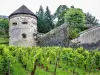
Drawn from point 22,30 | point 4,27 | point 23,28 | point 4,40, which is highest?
point 4,27

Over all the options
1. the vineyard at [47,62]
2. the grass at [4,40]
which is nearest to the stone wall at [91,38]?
the vineyard at [47,62]

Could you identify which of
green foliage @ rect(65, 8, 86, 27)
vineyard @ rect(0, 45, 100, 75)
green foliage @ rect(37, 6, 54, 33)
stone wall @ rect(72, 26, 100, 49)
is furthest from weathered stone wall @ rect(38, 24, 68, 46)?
green foliage @ rect(37, 6, 54, 33)

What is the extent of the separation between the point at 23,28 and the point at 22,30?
1.01 feet

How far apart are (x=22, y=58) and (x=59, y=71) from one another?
89.7 inches

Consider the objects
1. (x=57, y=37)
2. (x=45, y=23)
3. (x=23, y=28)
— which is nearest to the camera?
(x=57, y=37)

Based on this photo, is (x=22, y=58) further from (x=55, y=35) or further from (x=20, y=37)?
(x=20, y=37)

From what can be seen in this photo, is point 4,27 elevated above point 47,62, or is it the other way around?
point 4,27

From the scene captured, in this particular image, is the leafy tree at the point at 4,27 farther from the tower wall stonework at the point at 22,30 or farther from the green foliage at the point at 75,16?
the green foliage at the point at 75,16

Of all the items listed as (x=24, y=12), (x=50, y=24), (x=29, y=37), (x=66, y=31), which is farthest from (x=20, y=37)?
(x=50, y=24)

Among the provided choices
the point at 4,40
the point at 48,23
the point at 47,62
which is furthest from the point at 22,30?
the point at 47,62

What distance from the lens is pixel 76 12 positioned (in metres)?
37.7

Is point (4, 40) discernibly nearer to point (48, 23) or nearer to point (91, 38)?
point (48, 23)

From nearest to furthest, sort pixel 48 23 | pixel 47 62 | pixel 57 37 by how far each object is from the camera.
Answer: pixel 47 62 < pixel 57 37 < pixel 48 23

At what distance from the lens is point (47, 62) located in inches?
687
